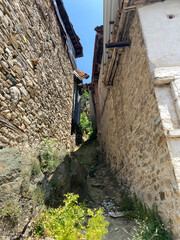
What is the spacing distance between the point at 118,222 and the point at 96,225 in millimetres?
1387

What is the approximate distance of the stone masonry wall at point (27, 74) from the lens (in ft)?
9.37

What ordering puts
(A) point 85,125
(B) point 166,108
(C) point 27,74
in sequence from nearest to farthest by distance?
(B) point 166,108 → (C) point 27,74 → (A) point 85,125

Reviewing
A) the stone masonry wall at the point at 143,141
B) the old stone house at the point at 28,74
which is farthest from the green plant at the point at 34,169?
the stone masonry wall at the point at 143,141

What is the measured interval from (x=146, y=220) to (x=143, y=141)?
1.49m

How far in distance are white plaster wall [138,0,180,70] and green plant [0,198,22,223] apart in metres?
3.41

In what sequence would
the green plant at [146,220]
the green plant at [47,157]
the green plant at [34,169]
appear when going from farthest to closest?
the green plant at [47,157], the green plant at [34,169], the green plant at [146,220]

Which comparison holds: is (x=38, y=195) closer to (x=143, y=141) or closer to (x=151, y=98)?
(x=143, y=141)

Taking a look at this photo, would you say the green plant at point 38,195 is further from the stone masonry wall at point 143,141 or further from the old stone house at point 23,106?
the stone masonry wall at point 143,141

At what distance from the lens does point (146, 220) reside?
2.76 m

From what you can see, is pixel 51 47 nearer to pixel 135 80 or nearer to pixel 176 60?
pixel 135 80

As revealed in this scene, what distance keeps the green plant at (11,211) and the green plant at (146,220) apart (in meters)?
1.81

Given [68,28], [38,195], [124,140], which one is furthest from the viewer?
[68,28]

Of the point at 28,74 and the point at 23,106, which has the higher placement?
the point at 28,74

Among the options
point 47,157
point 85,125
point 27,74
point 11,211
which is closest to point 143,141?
point 47,157
